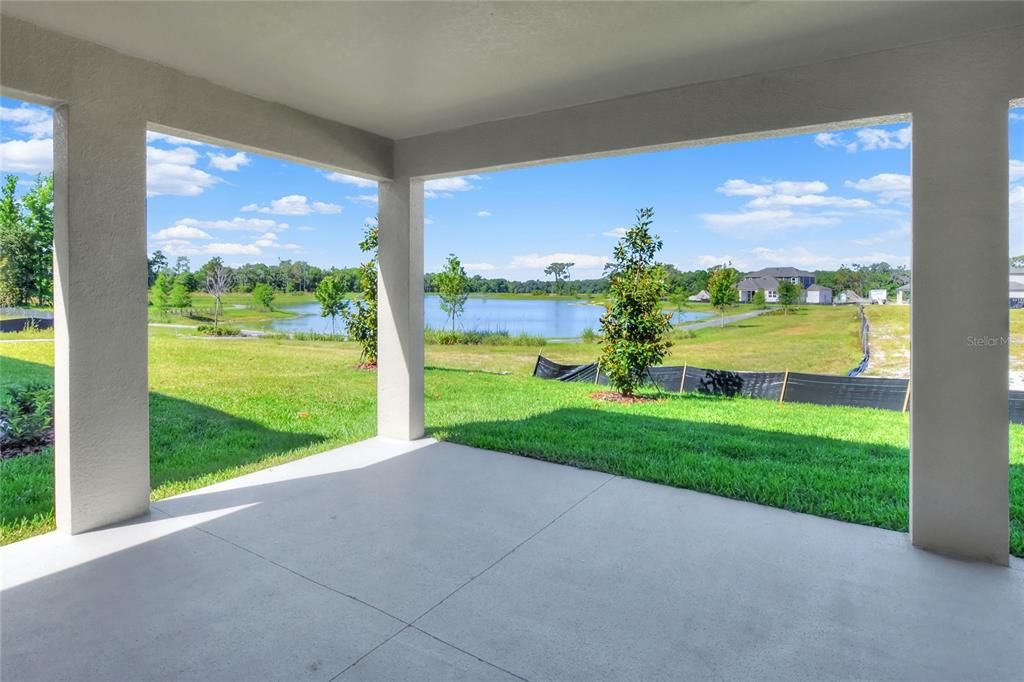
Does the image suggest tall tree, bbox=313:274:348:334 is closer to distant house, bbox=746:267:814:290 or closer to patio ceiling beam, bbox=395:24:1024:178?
patio ceiling beam, bbox=395:24:1024:178

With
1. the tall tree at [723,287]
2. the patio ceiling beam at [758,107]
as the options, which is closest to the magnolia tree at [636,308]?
the tall tree at [723,287]

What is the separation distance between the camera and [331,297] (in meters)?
8.01

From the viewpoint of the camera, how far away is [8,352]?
13.8ft

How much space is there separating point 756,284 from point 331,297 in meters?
7.97

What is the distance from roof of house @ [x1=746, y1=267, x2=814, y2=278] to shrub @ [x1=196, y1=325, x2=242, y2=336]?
9133 mm

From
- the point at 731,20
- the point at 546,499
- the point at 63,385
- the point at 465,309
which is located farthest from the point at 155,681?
the point at 465,309

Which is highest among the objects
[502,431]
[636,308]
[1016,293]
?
[636,308]

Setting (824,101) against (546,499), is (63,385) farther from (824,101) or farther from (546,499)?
(824,101)

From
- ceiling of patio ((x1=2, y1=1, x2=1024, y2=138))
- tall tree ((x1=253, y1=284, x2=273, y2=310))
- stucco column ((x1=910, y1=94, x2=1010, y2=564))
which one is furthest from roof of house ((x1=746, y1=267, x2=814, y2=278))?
tall tree ((x1=253, y1=284, x2=273, y2=310))

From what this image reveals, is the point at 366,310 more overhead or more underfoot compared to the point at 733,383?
more overhead

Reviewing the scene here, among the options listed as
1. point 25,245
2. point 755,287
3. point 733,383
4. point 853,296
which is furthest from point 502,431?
point 853,296

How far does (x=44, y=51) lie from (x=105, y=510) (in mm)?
2590

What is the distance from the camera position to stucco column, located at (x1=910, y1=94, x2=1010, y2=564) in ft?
9.06

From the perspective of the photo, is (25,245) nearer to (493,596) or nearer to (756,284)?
(493,596)
